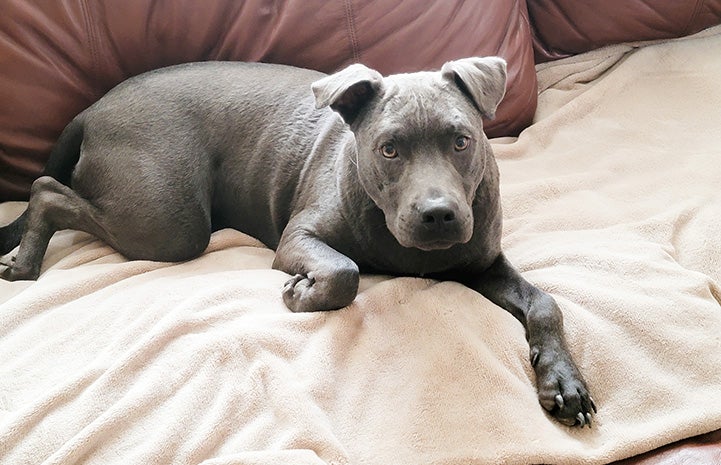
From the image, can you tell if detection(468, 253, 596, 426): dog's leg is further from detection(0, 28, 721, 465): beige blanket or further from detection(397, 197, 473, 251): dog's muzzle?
detection(397, 197, 473, 251): dog's muzzle

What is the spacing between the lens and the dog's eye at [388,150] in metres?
1.81

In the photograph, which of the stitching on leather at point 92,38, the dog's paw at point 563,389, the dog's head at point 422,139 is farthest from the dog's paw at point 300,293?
the stitching on leather at point 92,38

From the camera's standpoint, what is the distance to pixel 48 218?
2129 millimetres

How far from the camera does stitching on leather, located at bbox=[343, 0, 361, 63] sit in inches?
92.6

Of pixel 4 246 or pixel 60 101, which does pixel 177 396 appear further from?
pixel 60 101

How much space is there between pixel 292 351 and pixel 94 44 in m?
1.17

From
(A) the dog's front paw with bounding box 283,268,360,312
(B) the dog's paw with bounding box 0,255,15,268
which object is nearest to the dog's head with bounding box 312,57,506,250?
(A) the dog's front paw with bounding box 283,268,360,312

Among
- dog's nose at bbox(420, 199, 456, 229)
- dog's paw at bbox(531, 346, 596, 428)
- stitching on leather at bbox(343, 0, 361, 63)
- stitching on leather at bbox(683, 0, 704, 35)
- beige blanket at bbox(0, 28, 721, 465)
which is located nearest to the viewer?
beige blanket at bbox(0, 28, 721, 465)

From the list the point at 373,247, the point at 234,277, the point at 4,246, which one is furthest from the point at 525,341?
the point at 4,246

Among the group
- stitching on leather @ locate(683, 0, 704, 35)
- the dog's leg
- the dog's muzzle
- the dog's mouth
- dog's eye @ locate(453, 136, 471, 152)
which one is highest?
→ dog's eye @ locate(453, 136, 471, 152)

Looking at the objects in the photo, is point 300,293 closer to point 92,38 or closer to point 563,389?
point 563,389

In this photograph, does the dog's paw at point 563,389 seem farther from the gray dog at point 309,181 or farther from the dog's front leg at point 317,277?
the dog's front leg at point 317,277

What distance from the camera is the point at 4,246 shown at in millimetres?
2174

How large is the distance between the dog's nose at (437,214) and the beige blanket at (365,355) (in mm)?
199
